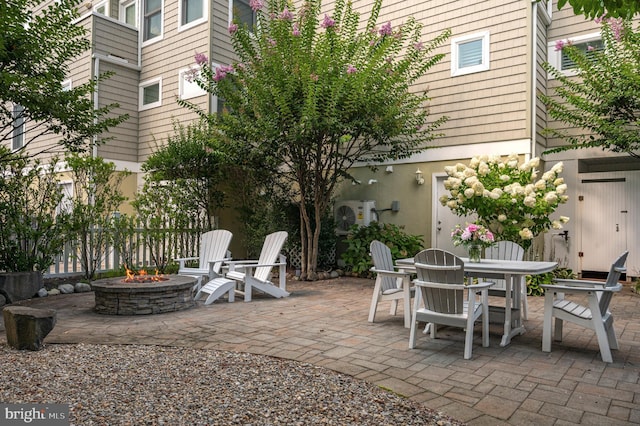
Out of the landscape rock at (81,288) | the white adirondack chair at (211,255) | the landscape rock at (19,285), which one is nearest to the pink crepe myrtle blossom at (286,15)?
the white adirondack chair at (211,255)

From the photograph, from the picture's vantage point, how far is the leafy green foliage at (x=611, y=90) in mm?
6859

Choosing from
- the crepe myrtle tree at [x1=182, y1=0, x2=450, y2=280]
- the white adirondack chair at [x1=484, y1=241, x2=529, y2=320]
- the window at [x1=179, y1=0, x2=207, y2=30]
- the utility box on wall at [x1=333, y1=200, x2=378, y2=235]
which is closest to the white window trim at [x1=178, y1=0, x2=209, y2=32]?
the window at [x1=179, y1=0, x2=207, y2=30]

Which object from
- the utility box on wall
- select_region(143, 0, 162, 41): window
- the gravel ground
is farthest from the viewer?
select_region(143, 0, 162, 41): window

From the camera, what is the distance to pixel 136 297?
5.30 meters

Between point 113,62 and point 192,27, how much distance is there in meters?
2.55

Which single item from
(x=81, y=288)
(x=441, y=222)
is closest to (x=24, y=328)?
(x=81, y=288)

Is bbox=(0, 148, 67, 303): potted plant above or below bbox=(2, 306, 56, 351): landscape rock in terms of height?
above

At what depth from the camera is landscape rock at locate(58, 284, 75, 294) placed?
6.84 metres

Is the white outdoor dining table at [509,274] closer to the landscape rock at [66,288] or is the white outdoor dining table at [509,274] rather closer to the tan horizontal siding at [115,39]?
the landscape rock at [66,288]

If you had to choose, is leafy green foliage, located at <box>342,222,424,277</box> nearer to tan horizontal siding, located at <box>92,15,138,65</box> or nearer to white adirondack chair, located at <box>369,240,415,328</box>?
white adirondack chair, located at <box>369,240,415,328</box>

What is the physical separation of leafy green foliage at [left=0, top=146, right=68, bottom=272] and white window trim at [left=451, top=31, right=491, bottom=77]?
24.7 feet

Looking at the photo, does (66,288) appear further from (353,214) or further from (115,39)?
(115,39)

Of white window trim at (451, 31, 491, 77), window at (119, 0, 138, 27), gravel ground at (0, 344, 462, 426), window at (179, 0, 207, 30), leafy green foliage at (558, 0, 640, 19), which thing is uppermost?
window at (119, 0, 138, 27)

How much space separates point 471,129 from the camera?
8656 millimetres
